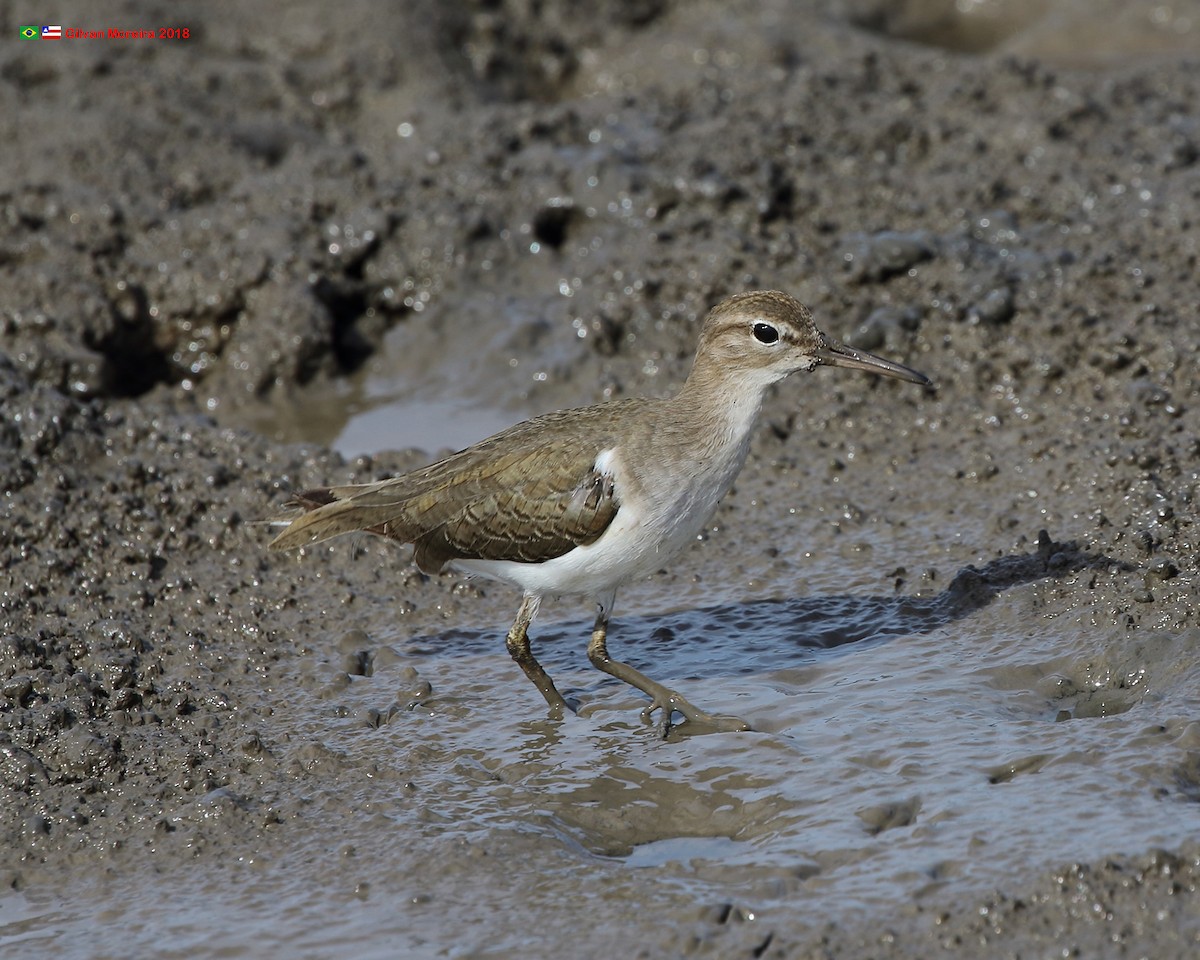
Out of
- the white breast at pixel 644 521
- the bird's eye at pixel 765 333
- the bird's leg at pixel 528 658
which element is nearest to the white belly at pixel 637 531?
the white breast at pixel 644 521

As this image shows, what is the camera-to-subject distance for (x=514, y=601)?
7305 millimetres

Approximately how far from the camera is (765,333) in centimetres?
638

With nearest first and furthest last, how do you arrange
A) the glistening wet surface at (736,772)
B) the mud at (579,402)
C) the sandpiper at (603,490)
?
the glistening wet surface at (736,772), the mud at (579,402), the sandpiper at (603,490)

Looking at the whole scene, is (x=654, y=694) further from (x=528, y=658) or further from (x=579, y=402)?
(x=579, y=402)

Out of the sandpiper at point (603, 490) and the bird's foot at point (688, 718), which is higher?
the sandpiper at point (603, 490)

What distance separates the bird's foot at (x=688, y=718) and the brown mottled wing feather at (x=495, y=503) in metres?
0.76

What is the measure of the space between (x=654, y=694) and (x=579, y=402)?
292 cm

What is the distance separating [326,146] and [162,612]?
479 cm

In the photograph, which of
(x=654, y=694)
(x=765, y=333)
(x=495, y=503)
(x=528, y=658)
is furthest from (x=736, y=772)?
(x=765, y=333)

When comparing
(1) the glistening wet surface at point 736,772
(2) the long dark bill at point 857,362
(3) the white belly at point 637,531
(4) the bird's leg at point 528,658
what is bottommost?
(1) the glistening wet surface at point 736,772

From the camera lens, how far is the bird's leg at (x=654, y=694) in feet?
19.8

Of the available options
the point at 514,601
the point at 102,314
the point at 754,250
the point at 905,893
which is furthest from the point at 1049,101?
the point at 905,893

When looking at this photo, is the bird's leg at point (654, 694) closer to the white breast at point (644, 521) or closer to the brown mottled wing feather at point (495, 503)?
the white breast at point (644, 521)

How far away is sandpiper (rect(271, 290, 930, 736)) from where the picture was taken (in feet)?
20.1
